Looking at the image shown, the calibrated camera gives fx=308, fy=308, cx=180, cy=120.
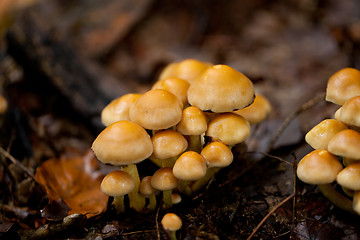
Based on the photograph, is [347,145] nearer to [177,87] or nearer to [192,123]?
[192,123]

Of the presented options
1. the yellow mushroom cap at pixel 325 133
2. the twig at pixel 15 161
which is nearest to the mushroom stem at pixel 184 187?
the yellow mushroom cap at pixel 325 133

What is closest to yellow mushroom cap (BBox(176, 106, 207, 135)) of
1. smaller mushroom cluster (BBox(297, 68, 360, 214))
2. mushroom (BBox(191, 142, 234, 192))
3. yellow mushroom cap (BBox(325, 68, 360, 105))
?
mushroom (BBox(191, 142, 234, 192))

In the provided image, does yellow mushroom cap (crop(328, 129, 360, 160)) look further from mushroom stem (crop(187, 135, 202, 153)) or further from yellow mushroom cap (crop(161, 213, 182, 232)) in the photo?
yellow mushroom cap (crop(161, 213, 182, 232))

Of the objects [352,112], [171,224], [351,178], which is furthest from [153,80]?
[351,178]

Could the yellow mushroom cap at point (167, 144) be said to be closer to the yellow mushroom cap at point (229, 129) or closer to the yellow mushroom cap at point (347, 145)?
the yellow mushroom cap at point (229, 129)

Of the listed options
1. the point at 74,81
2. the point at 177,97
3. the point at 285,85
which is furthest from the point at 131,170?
the point at 285,85

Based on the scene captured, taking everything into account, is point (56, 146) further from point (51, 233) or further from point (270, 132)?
point (270, 132)

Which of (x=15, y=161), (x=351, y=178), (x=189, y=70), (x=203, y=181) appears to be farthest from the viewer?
(x=15, y=161)
